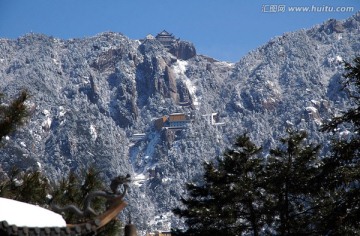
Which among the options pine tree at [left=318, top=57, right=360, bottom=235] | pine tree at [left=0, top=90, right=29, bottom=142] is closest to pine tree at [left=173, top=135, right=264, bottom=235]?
pine tree at [left=318, top=57, right=360, bottom=235]

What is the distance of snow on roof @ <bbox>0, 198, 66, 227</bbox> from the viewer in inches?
288

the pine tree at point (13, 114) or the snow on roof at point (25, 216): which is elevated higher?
the pine tree at point (13, 114)

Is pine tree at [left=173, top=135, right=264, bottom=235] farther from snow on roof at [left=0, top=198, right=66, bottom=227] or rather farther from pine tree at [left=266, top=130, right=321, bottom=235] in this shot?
snow on roof at [left=0, top=198, right=66, bottom=227]

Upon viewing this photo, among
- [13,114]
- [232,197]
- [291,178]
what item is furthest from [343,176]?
[232,197]

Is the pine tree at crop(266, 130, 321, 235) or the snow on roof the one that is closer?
the snow on roof

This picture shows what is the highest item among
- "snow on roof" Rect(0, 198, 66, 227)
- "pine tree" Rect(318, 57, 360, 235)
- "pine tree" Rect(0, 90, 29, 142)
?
"pine tree" Rect(0, 90, 29, 142)

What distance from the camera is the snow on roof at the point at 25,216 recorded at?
730 centimetres

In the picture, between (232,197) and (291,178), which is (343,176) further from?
(232,197)

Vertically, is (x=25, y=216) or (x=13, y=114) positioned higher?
(x=13, y=114)

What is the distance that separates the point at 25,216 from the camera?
24.3 ft

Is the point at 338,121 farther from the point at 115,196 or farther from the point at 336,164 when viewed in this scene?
the point at 115,196

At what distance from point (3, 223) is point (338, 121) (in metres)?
10.4

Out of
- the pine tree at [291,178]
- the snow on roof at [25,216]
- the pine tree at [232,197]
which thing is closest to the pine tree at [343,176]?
the snow on roof at [25,216]

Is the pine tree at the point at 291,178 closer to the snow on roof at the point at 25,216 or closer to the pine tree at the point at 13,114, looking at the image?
the pine tree at the point at 13,114
